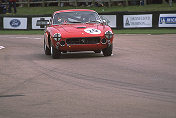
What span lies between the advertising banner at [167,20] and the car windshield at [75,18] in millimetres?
15080

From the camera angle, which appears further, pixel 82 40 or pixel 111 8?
pixel 111 8

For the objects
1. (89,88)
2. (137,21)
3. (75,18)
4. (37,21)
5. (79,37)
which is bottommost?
(89,88)

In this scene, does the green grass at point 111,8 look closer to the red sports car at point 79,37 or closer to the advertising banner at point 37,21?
→ the advertising banner at point 37,21

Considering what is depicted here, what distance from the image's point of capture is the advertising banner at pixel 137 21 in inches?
1188

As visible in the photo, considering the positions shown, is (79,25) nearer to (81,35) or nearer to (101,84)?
(81,35)

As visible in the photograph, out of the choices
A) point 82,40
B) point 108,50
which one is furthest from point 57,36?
point 108,50

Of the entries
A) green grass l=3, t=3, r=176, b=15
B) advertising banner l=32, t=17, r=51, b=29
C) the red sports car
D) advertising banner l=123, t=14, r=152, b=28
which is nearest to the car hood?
the red sports car

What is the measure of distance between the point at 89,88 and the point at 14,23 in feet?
90.4

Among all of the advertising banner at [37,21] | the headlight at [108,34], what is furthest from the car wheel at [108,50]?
the advertising banner at [37,21]

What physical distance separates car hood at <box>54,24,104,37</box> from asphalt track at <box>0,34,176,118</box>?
2.67 feet

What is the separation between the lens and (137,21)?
101 ft

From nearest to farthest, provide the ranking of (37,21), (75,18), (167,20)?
(75,18) < (167,20) < (37,21)

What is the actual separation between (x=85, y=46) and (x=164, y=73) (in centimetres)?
384

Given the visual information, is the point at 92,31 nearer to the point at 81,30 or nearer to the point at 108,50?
the point at 81,30
